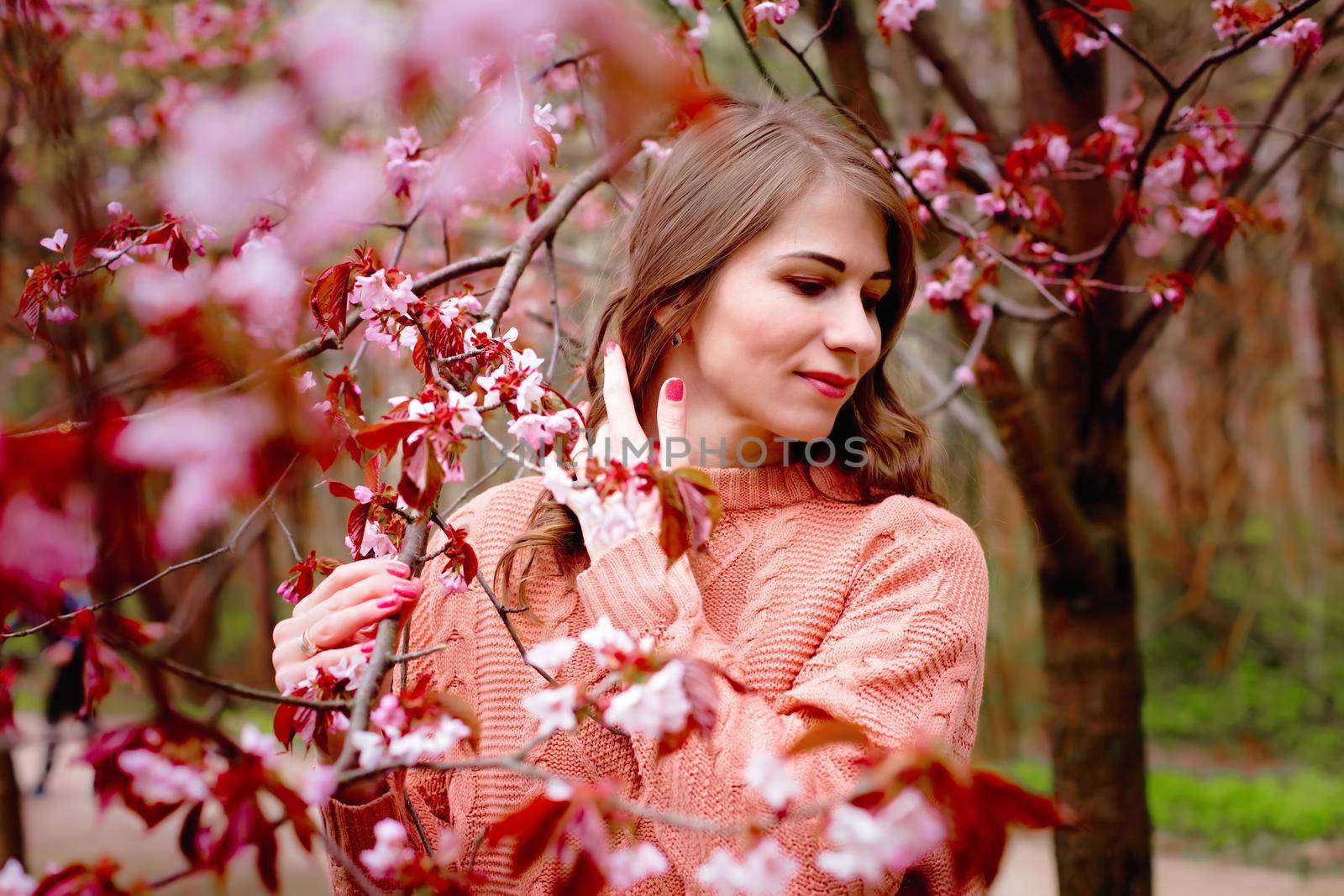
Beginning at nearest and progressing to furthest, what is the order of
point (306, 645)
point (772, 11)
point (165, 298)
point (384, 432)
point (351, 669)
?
point (165, 298) < point (384, 432) < point (351, 669) < point (306, 645) < point (772, 11)

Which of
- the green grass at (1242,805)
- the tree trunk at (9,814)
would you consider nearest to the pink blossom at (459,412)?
the tree trunk at (9,814)

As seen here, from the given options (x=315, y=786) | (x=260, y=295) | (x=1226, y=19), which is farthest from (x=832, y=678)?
(x=1226, y=19)

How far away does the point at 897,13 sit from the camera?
198 centimetres

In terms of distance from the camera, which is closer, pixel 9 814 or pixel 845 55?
pixel 845 55

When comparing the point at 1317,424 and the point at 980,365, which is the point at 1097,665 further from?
the point at 1317,424

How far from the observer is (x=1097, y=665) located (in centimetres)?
239

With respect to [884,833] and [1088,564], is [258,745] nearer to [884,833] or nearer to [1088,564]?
[884,833]

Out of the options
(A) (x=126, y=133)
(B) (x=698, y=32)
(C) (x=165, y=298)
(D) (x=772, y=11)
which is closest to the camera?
(C) (x=165, y=298)

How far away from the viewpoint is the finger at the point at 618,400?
51.1 inches

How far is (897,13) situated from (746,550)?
1089 mm

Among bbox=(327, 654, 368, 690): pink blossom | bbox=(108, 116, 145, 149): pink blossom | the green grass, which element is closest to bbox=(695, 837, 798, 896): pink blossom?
bbox=(327, 654, 368, 690): pink blossom

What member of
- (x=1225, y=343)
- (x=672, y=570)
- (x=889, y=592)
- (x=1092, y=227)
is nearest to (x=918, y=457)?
(x=889, y=592)

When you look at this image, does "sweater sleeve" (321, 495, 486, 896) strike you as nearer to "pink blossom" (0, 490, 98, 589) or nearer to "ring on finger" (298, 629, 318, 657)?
"ring on finger" (298, 629, 318, 657)

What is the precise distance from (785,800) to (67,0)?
348cm
